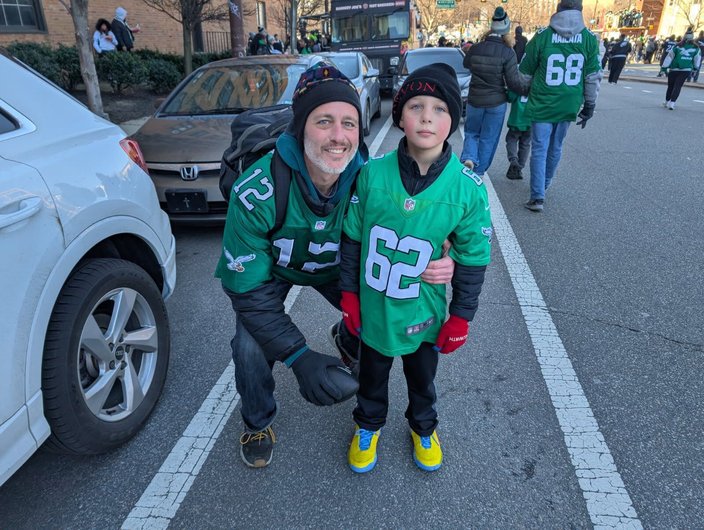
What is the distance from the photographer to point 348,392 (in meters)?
1.92

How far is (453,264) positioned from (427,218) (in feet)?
0.73

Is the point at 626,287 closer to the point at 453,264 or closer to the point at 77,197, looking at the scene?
the point at 453,264

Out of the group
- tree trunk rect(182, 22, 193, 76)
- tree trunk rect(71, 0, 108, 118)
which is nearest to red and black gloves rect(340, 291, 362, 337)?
tree trunk rect(71, 0, 108, 118)

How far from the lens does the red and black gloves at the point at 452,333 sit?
1964mm

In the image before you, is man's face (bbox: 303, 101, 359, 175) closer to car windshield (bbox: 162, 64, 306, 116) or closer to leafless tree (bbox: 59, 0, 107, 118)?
car windshield (bbox: 162, 64, 306, 116)

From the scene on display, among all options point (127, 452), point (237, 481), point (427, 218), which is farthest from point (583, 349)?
point (127, 452)

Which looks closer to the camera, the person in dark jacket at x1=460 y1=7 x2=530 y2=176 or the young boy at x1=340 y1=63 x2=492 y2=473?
the young boy at x1=340 y1=63 x2=492 y2=473

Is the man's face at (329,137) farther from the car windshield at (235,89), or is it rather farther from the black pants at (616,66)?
the black pants at (616,66)

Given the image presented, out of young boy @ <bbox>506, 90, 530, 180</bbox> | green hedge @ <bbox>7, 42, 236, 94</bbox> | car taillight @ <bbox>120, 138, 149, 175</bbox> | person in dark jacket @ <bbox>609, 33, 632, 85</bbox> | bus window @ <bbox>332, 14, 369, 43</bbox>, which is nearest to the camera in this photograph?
car taillight @ <bbox>120, 138, 149, 175</bbox>

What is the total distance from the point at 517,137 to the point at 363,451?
578 cm

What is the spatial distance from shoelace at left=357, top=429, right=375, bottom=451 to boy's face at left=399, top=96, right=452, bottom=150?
1.23 m

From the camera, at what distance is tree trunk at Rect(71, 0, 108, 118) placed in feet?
24.1

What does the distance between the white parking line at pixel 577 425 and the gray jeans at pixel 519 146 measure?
3.42 m

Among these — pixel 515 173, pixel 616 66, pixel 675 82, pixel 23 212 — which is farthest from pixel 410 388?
pixel 616 66
